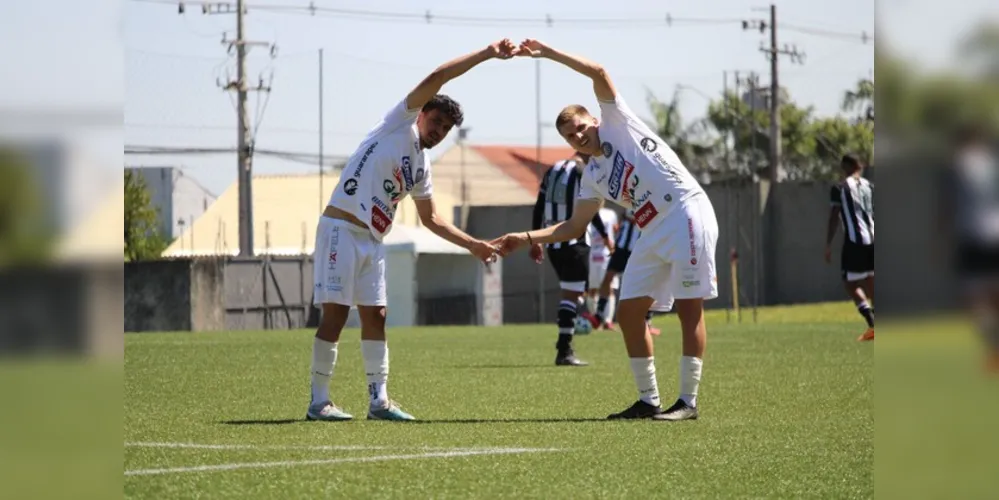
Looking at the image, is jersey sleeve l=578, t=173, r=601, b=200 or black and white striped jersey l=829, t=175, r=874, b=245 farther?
→ black and white striped jersey l=829, t=175, r=874, b=245

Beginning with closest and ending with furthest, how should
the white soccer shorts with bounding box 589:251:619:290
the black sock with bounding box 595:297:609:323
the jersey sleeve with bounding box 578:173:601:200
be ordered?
the jersey sleeve with bounding box 578:173:601:200 → the black sock with bounding box 595:297:609:323 → the white soccer shorts with bounding box 589:251:619:290

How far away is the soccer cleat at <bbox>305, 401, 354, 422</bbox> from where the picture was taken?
751cm

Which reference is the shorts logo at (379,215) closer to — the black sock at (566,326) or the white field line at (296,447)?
the white field line at (296,447)

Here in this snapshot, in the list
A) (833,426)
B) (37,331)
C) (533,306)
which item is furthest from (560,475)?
(533,306)

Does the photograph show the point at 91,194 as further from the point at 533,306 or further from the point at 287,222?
the point at 533,306

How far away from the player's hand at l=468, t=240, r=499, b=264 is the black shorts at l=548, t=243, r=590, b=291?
5.76 m

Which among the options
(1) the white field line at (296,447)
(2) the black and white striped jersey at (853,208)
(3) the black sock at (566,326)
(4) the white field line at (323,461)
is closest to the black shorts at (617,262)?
(2) the black and white striped jersey at (853,208)

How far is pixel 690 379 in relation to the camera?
755 centimetres

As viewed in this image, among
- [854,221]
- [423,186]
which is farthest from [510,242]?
[854,221]

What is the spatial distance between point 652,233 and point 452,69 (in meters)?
1.44

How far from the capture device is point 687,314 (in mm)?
7672

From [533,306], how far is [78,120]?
3407cm

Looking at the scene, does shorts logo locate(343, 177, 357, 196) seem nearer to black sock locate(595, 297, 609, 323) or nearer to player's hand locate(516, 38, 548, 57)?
player's hand locate(516, 38, 548, 57)

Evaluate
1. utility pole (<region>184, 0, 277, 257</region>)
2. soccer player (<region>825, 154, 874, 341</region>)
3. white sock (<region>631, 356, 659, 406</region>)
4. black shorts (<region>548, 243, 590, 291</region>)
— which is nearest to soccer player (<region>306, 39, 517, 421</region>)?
white sock (<region>631, 356, 659, 406</region>)
